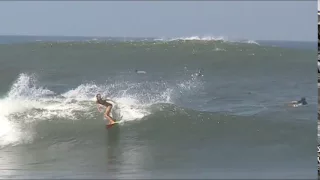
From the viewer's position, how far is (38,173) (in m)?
8.54

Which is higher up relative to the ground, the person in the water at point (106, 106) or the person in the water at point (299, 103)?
the person in the water at point (299, 103)

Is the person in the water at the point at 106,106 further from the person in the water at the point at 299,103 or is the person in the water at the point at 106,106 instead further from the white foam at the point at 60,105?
the person in the water at the point at 299,103

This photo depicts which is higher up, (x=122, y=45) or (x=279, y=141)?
(x=122, y=45)

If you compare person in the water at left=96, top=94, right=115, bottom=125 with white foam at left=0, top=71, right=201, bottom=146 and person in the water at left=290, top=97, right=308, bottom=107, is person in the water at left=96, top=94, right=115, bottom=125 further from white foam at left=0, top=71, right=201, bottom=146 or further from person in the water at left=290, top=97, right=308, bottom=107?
person in the water at left=290, top=97, right=308, bottom=107

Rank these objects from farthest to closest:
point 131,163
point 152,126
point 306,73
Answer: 1. point 306,73
2. point 152,126
3. point 131,163

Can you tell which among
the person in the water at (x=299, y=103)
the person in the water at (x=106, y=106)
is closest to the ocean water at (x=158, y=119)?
the person in the water at (x=106, y=106)

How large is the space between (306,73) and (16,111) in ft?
41.8

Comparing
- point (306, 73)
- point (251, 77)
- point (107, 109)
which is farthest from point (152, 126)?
point (306, 73)

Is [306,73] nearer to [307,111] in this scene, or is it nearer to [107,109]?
[307,111]

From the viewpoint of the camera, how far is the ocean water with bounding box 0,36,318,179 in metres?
9.14

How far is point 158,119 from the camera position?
12.5 m

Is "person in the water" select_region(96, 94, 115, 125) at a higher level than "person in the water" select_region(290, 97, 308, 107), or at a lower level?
lower

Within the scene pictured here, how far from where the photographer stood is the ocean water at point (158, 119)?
9.14 meters

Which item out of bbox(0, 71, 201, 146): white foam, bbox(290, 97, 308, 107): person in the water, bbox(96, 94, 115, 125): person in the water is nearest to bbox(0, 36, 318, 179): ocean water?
bbox(0, 71, 201, 146): white foam
